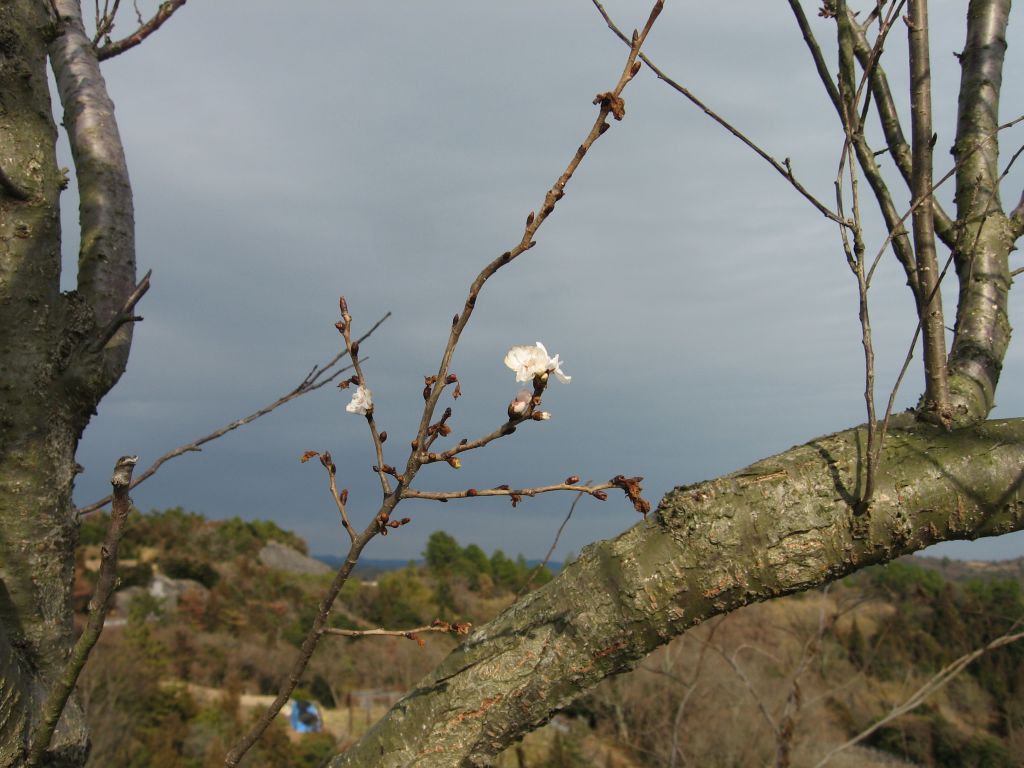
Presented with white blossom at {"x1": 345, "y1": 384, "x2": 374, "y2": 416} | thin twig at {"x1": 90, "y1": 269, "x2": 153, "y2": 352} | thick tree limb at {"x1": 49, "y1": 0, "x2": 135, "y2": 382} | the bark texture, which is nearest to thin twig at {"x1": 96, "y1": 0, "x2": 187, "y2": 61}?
thick tree limb at {"x1": 49, "y1": 0, "x2": 135, "y2": 382}

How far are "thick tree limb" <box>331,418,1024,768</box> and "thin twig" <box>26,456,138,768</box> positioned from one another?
1.40 ft

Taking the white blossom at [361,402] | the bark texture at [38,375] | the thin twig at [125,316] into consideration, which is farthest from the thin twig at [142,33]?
the white blossom at [361,402]

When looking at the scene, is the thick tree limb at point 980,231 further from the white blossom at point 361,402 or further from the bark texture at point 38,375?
the bark texture at point 38,375

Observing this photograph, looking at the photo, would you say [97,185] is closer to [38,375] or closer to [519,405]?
[38,375]

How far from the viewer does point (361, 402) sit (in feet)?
2.94

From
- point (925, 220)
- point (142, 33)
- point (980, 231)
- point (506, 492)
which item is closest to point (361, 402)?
point (506, 492)

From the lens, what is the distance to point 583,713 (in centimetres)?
1689

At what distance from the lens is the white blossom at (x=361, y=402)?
89 centimetres

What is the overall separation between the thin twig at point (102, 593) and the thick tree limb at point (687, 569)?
427 millimetres

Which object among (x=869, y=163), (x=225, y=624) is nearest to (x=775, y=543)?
(x=869, y=163)

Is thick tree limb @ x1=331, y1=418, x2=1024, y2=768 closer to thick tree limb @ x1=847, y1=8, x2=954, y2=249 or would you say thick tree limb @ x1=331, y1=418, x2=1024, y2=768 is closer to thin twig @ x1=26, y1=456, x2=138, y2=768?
thin twig @ x1=26, y1=456, x2=138, y2=768

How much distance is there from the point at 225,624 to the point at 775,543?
23.1m

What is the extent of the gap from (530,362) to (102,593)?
0.51 meters

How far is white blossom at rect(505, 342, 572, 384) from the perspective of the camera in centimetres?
82
